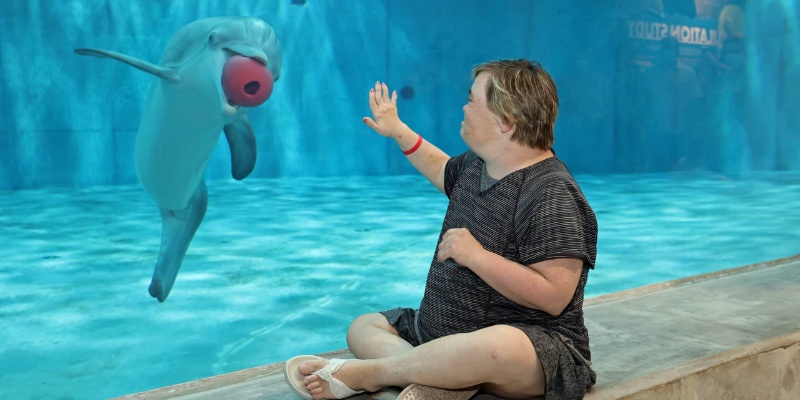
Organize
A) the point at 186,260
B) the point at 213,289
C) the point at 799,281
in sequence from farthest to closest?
the point at 186,260 < the point at 213,289 < the point at 799,281

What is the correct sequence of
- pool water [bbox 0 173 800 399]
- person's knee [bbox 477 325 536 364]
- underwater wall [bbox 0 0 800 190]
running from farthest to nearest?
underwater wall [bbox 0 0 800 190] → pool water [bbox 0 173 800 399] → person's knee [bbox 477 325 536 364]

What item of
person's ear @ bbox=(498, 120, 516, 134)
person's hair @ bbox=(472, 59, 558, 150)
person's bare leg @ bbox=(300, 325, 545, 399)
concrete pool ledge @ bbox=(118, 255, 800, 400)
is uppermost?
person's hair @ bbox=(472, 59, 558, 150)

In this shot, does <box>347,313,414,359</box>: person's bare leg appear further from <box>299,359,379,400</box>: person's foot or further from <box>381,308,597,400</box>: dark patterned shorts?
<box>381,308,597,400</box>: dark patterned shorts

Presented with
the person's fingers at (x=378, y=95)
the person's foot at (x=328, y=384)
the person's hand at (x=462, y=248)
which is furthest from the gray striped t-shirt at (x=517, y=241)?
the person's fingers at (x=378, y=95)

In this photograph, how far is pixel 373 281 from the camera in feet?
21.6

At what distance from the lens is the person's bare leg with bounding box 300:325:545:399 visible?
160 centimetres

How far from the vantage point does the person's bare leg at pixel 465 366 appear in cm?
160

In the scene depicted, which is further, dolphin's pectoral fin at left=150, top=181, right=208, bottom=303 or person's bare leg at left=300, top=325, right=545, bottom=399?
dolphin's pectoral fin at left=150, top=181, right=208, bottom=303

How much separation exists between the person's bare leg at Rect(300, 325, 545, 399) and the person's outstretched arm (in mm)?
541

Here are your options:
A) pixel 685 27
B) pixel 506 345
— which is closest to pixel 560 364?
pixel 506 345

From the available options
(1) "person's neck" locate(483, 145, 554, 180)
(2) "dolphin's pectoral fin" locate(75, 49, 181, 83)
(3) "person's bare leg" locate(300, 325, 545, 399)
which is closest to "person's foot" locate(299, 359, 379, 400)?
(3) "person's bare leg" locate(300, 325, 545, 399)

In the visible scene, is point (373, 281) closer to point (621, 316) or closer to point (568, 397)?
point (621, 316)

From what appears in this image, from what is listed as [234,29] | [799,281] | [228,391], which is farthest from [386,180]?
[228,391]

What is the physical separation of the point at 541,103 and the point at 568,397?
2.21 feet
